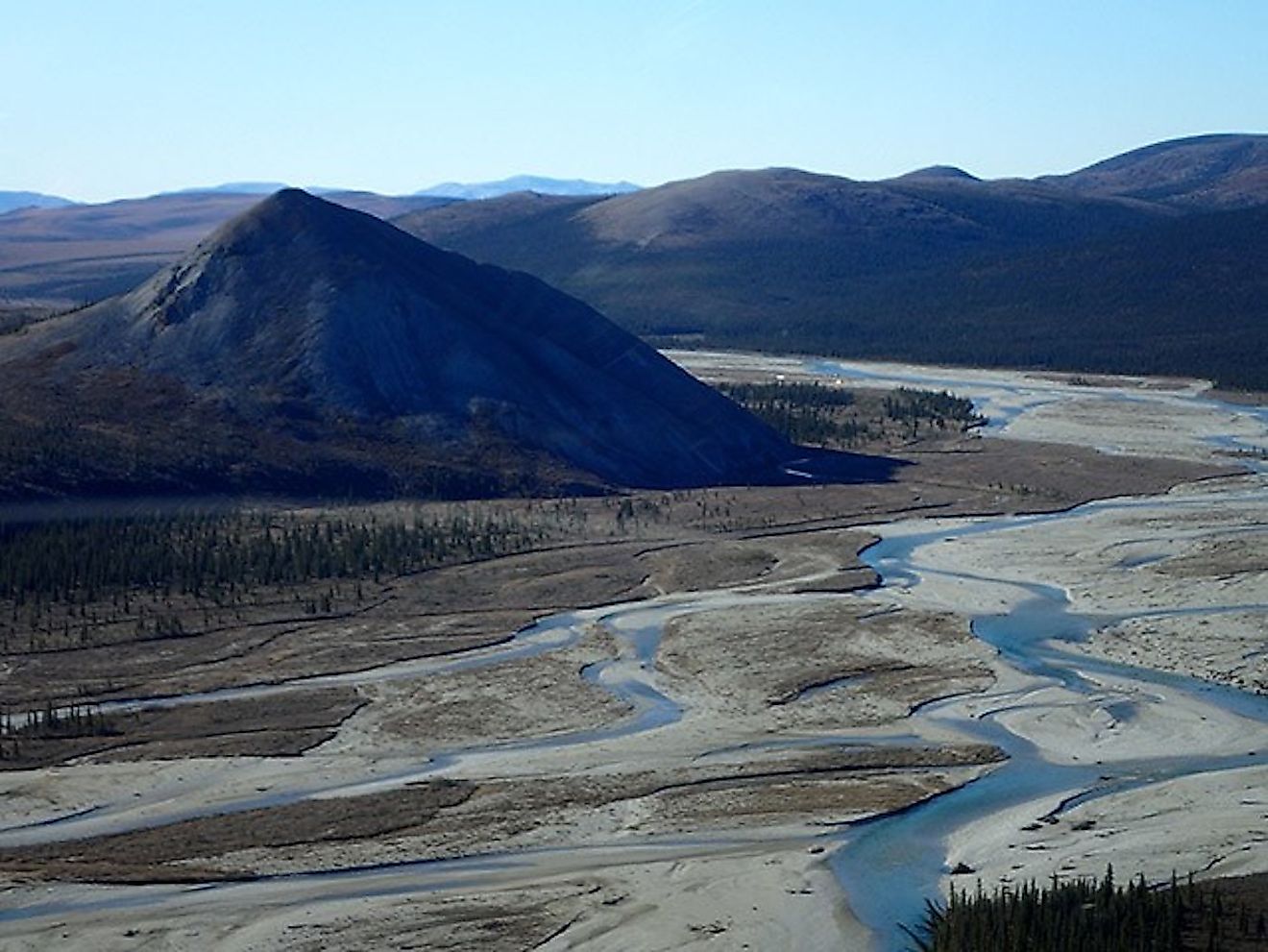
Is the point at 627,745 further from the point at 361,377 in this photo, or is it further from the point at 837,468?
the point at 837,468

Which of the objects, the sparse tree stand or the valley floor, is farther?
the valley floor

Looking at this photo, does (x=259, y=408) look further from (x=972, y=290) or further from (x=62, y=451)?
(x=972, y=290)

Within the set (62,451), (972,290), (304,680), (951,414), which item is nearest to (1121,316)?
(972,290)

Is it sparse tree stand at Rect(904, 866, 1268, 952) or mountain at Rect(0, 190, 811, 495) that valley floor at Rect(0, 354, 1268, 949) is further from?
mountain at Rect(0, 190, 811, 495)

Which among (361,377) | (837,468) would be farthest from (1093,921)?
(837,468)

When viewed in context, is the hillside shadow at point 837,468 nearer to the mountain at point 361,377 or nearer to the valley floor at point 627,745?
the mountain at point 361,377

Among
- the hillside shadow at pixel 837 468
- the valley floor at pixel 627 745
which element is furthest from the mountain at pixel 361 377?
the valley floor at pixel 627 745

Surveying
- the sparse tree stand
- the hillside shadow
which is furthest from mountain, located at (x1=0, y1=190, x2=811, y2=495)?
the sparse tree stand
